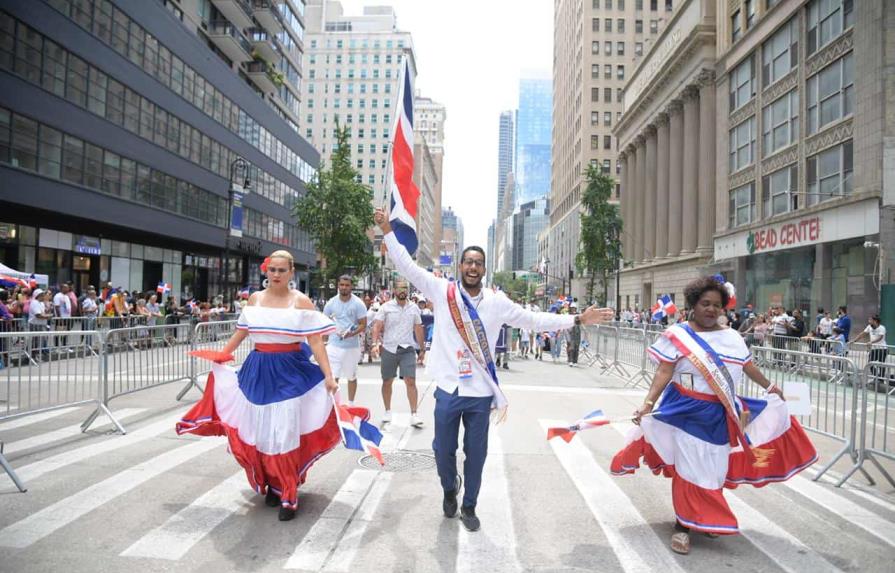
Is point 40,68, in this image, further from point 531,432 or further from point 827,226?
point 827,226

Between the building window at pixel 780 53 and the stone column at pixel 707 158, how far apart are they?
854cm

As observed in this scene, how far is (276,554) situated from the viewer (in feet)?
12.8

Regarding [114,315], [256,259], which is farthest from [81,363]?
[256,259]

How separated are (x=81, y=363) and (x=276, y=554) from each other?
5210 mm

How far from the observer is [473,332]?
4.55 m

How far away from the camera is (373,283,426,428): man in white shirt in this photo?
839 centimetres

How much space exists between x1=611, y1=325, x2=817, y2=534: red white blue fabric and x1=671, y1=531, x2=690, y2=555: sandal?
0.32 ft

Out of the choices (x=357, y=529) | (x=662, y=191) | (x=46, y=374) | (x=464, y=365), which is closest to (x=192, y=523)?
(x=357, y=529)

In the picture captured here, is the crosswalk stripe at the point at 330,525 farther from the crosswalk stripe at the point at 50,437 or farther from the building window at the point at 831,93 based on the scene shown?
the building window at the point at 831,93

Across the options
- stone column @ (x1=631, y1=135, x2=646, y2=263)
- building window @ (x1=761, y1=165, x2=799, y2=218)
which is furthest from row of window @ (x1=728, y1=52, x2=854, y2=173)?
stone column @ (x1=631, y1=135, x2=646, y2=263)

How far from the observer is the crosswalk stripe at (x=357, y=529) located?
377 centimetres

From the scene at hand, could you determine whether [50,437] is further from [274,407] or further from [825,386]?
[825,386]

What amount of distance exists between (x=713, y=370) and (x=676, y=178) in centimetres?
4744

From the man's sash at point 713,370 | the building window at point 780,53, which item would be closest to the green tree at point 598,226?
the building window at point 780,53
